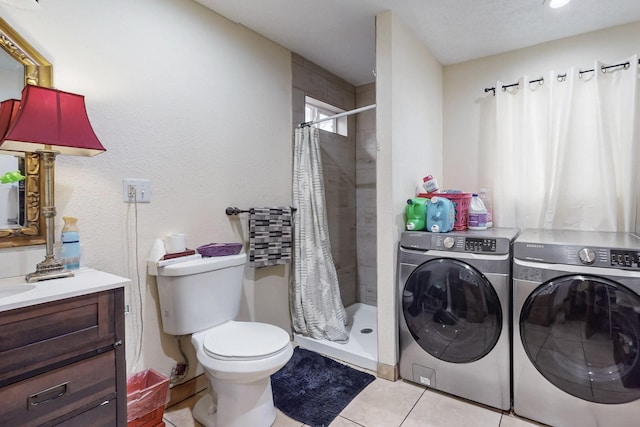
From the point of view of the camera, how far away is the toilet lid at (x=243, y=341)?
4.68 ft

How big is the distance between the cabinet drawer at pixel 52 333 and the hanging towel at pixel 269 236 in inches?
42.8

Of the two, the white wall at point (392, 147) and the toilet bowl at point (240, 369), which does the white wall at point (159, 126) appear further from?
the white wall at point (392, 147)

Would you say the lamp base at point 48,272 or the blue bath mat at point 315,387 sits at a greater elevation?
the lamp base at point 48,272

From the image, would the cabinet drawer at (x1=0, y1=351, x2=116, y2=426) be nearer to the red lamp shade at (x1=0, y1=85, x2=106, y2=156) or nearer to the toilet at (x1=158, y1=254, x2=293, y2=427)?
the toilet at (x1=158, y1=254, x2=293, y2=427)

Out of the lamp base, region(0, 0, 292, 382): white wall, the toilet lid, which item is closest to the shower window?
region(0, 0, 292, 382): white wall

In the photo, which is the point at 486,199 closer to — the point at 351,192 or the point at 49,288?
the point at 351,192

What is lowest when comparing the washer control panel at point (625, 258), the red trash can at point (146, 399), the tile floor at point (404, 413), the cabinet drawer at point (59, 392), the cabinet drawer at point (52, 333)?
the tile floor at point (404, 413)

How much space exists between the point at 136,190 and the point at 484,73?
2.59 metres

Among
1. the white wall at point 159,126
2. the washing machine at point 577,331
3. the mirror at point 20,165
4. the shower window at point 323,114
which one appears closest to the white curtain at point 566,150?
the washing machine at point 577,331

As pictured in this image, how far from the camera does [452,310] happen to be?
1.80 metres

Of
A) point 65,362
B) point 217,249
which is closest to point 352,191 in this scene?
point 217,249

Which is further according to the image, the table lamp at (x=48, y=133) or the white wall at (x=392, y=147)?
the white wall at (x=392, y=147)

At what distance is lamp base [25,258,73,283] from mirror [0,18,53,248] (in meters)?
0.19

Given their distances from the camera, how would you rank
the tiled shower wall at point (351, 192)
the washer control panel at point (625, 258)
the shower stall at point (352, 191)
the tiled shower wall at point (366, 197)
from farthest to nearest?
the tiled shower wall at point (366, 197)
the tiled shower wall at point (351, 192)
the shower stall at point (352, 191)
the washer control panel at point (625, 258)
